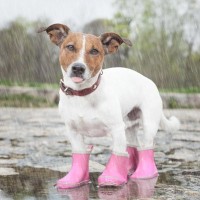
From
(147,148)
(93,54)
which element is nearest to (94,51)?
(93,54)

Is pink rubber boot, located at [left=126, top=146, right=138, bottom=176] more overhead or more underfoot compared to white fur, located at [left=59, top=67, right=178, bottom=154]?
more underfoot

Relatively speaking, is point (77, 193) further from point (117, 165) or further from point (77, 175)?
point (117, 165)

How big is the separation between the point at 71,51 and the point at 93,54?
0.14 metres

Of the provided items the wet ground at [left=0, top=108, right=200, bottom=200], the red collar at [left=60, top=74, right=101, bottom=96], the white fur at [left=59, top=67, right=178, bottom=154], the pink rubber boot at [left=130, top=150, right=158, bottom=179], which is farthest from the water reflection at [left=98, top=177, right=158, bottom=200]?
the red collar at [left=60, top=74, right=101, bottom=96]

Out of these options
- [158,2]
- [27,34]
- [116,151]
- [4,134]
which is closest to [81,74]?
[116,151]

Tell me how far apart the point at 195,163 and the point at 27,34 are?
1925 cm

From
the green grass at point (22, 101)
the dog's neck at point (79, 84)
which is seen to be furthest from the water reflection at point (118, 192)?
the green grass at point (22, 101)

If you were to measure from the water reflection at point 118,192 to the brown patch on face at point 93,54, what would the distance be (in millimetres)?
754

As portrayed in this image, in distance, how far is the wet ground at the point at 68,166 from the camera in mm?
3393

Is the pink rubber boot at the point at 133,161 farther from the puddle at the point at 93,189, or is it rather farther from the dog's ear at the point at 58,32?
the dog's ear at the point at 58,32

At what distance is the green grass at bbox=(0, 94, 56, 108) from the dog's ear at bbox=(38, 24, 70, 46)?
33.8ft

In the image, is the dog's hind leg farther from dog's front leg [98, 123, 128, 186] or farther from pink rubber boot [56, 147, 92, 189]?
pink rubber boot [56, 147, 92, 189]

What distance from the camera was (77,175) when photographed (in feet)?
12.4

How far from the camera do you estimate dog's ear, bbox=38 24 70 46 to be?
372cm
